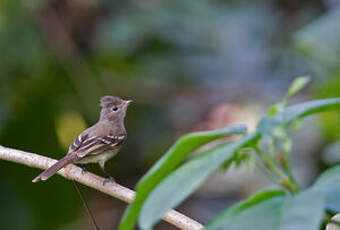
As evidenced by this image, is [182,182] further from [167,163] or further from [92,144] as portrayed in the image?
[92,144]

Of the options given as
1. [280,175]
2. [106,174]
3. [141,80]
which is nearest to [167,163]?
[280,175]

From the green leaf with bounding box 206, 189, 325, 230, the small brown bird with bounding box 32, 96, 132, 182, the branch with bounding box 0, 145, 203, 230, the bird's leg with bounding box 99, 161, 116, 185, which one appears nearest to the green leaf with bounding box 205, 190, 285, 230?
the green leaf with bounding box 206, 189, 325, 230

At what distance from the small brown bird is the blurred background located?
0.98m

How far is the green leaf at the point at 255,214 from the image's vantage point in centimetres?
111

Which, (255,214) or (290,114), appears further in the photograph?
A: (290,114)

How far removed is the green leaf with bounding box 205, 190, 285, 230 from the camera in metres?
1.11

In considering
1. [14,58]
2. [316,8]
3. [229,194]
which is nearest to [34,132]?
[14,58]

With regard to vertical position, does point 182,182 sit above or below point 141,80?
above

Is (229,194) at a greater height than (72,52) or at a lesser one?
lesser

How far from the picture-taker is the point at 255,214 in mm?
1140

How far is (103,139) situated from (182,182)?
335 cm

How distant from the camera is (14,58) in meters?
6.17

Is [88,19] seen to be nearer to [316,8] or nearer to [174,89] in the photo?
[174,89]

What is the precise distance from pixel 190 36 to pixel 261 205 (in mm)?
5880
